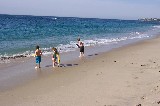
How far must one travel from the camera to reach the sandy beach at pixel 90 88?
935 cm

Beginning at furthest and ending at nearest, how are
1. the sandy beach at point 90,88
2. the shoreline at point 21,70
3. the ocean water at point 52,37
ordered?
the ocean water at point 52,37, the shoreline at point 21,70, the sandy beach at point 90,88

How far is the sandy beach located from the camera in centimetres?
935

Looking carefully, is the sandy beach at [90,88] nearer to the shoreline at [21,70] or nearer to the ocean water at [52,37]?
the shoreline at [21,70]

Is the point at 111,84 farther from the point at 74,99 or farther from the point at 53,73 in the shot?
the point at 53,73

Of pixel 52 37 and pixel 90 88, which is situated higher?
pixel 52 37

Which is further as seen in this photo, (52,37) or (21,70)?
(52,37)

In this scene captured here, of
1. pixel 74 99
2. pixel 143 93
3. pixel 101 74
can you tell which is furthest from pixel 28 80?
pixel 143 93

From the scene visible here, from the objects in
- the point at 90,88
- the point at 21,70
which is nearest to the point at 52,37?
the point at 21,70

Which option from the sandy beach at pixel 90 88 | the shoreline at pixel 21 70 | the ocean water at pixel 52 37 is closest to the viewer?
the sandy beach at pixel 90 88

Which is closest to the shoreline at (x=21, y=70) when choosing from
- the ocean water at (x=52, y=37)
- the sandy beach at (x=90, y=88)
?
the sandy beach at (x=90, y=88)

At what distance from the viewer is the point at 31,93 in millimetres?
10617

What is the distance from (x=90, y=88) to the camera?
11.0 m

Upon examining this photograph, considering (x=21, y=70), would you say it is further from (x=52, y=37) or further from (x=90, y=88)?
(x=52, y=37)

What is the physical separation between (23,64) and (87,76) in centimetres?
537
